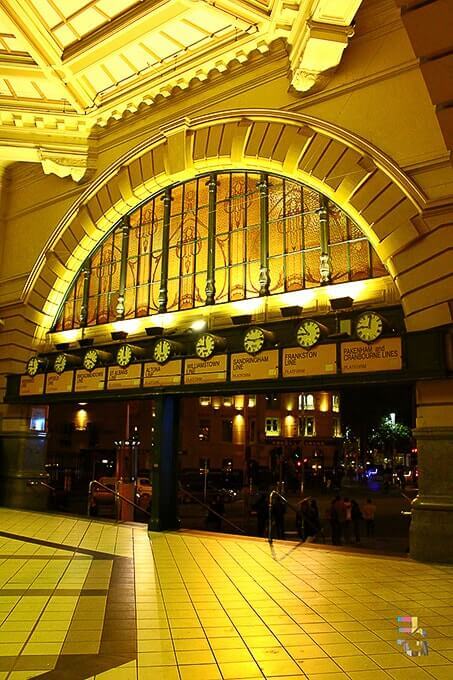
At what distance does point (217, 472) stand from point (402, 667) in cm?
2851

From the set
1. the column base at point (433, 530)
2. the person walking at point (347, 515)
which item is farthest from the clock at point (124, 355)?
the column base at point (433, 530)

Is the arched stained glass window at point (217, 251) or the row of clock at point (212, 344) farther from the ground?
the arched stained glass window at point (217, 251)

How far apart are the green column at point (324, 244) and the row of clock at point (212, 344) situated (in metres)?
1.45

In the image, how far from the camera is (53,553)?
10008 millimetres

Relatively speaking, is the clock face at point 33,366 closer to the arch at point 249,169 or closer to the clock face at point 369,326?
the arch at point 249,169

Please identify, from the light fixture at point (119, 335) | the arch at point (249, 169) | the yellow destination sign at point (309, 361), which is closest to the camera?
the yellow destination sign at point (309, 361)

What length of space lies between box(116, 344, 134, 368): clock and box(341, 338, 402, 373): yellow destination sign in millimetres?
5839

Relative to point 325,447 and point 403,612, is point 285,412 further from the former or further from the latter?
point 403,612

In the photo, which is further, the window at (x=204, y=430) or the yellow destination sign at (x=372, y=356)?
the window at (x=204, y=430)

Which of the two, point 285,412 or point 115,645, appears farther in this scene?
point 285,412

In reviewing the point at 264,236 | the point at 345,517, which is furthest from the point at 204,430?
the point at 264,236

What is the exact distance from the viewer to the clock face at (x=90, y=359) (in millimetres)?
15375

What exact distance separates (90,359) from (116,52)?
8.02 metres

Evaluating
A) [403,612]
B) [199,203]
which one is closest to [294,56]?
[199,203]
